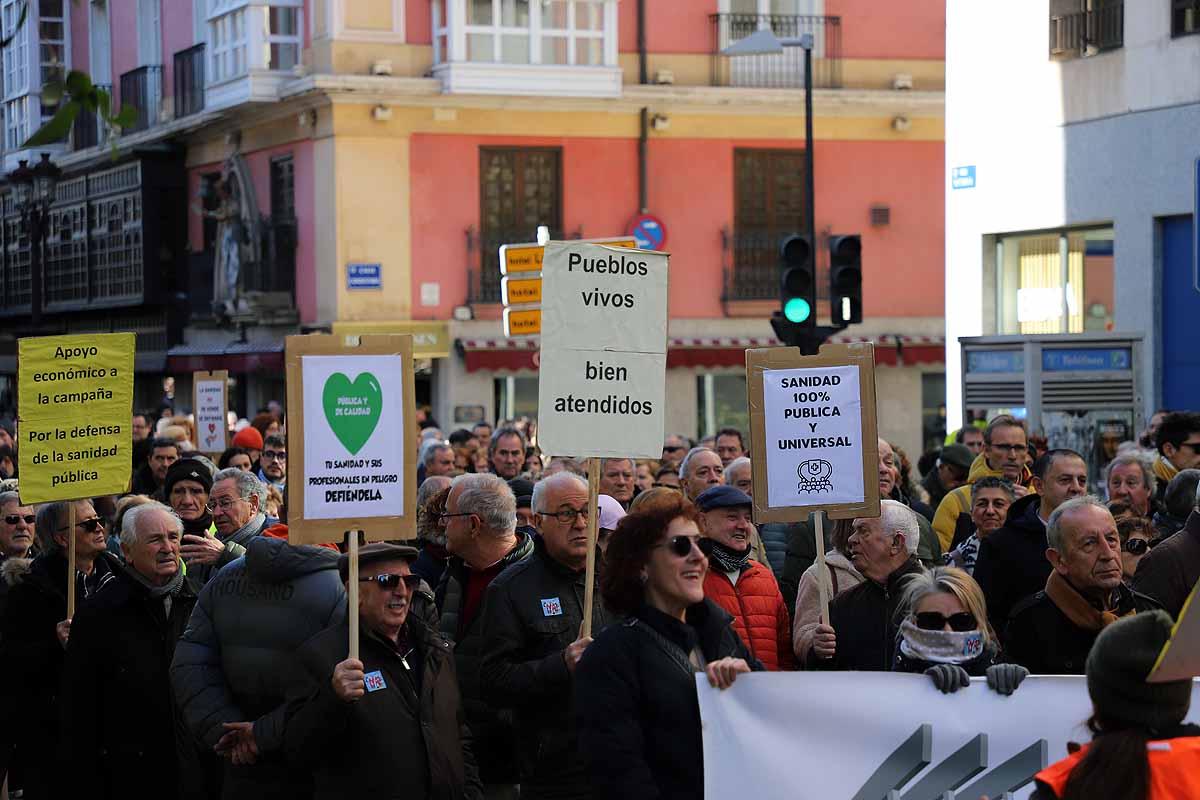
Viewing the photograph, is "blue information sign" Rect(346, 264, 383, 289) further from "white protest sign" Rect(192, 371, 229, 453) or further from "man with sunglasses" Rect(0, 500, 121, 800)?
"man with sunglasses" Rect(0, 500, 121, 800)

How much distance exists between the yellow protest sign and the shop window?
11284mm

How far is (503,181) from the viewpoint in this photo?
3262 cm

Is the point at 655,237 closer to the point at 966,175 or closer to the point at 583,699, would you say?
the point at 966,175

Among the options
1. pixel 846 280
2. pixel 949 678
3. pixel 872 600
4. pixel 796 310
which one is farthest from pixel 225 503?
pixel 846 280

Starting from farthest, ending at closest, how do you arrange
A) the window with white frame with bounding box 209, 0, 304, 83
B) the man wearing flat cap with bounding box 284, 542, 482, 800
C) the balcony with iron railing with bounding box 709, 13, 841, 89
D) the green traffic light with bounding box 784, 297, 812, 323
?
the balcony with iron railing with bounding box 709, 13, 841, 89 < the window with white frame with bounding box 209, 0, 304, 83 < the green traffic light with bounding box 784, 297, 812, 323 < the man wearing flat cap with bounding box 284, 542, 482, 800

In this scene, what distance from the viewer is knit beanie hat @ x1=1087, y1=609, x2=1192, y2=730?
4070mm

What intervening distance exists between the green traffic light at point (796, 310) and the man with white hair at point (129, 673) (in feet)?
33.7

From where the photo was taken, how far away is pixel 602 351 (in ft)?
23.6

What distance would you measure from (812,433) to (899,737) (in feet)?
5.68

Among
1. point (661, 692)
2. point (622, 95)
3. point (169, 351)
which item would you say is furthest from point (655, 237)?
point (661, 692)

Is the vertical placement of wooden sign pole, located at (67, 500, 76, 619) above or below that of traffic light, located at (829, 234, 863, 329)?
below

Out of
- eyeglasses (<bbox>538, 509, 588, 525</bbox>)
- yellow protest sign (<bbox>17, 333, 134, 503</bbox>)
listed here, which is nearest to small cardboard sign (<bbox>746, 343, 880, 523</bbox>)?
eyeglasses (<bbox>538, 509, 588, 525</bbox>)

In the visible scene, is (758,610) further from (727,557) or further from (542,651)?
(542,651)

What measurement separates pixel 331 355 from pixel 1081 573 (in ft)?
9.26
